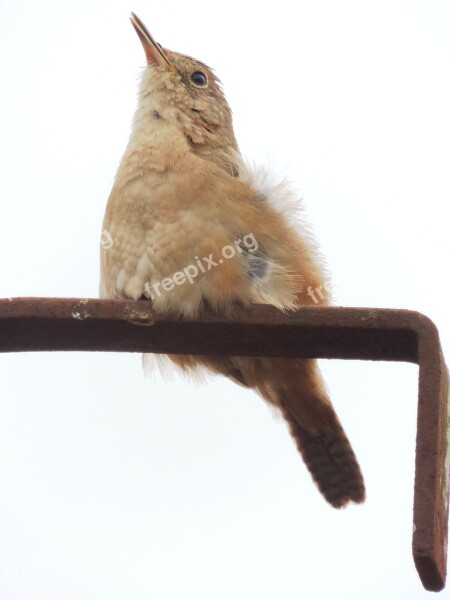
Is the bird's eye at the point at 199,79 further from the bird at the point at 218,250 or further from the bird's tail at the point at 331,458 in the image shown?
the bird's tail at the point at 331,458

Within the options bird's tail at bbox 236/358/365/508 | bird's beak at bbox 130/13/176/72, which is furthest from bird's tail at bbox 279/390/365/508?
bird's beak at bbox 130/13/176/72

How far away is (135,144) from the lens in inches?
187

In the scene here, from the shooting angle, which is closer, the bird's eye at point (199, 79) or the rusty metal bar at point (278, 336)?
the rusty metal bar at point (278, 336)

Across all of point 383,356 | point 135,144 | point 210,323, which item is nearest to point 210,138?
point 135,144

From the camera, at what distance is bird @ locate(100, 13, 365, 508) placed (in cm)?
392

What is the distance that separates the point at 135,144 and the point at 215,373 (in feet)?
3.61

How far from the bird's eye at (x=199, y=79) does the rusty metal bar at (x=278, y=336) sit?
2.77m

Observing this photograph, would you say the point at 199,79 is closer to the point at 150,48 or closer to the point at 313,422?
the point at 150,48

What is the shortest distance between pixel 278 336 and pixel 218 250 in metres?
1.43

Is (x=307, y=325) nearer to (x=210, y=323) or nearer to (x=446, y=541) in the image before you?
(x=210, y=323)

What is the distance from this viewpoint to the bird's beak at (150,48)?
5.33 m

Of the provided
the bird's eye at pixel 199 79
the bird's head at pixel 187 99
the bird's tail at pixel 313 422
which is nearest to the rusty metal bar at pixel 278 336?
the bird's tail at pixel 313 422

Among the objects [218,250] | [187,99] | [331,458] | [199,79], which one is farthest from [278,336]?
[199,79]

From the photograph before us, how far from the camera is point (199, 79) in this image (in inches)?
213
